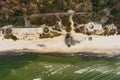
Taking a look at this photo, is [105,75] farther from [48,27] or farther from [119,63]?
[48,27]

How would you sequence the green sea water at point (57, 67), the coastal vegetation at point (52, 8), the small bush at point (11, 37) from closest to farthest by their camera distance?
the green sea water at point (57, 67) < the coastal vegetation at point (52, 8) < the small bush at point (11, 37)

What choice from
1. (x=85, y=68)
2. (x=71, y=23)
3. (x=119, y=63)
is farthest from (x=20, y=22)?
(x=119, y=63)

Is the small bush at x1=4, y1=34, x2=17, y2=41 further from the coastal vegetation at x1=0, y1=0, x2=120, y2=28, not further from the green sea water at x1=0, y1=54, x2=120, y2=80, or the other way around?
the green sea water at x1=0, y1=54, x2=120, y2=80

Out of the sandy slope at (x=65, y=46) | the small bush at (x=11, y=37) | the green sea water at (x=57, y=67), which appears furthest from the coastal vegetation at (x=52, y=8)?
the green sea water at (x=57, y=67)

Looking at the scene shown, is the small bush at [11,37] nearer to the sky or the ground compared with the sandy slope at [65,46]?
nearer to the sky

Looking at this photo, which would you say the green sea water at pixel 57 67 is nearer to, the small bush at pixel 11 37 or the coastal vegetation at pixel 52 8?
the small bush at pixel 11 37

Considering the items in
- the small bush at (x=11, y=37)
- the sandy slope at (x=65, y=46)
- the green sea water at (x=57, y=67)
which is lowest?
the green sea water at (x=57, y=67)

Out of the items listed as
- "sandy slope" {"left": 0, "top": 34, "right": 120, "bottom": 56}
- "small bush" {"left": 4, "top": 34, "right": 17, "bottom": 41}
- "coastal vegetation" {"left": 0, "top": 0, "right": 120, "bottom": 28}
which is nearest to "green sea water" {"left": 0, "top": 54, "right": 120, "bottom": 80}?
"sandy slope" {"left": 0, "top": 34, "right": 120, "bottom": 56}
